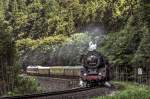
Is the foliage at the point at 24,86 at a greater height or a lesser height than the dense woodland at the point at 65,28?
lesser

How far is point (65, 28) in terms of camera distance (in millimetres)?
79875

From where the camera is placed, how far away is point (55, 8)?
8288 centimetres

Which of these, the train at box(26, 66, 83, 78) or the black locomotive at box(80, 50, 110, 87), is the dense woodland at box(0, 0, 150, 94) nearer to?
the train at box(26, 66, 83, 78)

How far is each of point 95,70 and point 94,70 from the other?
0.42 ft

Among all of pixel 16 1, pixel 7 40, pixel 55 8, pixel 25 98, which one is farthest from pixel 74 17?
pixel 25 98

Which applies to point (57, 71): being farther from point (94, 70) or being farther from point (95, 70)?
point (95, 70)

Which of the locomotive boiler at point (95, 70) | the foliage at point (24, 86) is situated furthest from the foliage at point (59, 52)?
the foliage at point (24, 86)

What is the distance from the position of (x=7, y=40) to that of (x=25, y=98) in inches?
420

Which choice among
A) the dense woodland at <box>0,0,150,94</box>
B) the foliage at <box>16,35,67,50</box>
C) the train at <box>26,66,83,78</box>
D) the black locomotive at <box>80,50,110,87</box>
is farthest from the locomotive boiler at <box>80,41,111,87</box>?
the foliage at <box>16,35,67,50</box>

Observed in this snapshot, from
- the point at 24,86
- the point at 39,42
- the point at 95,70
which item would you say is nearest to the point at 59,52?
the point at 39,42

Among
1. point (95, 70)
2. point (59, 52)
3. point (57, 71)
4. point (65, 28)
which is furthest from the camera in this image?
point (65, 28)

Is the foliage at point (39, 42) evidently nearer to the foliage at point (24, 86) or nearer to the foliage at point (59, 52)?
the foliage at point (59, 52)

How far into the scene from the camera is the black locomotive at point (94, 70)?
3969 cm

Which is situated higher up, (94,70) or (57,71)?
(94,70)
